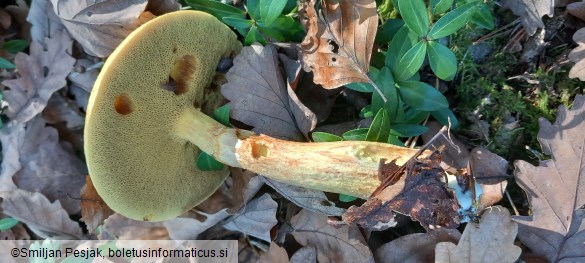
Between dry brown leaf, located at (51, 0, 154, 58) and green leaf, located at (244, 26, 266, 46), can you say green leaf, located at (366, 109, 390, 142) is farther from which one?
dry brown leaf, located at (51, 0, 154, 58)

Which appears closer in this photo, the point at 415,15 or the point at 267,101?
the point at 415,15

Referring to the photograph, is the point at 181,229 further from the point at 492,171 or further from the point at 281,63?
the point at 492,171

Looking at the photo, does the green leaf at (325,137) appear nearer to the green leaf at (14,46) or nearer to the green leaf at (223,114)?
the green leaf at (223,114)

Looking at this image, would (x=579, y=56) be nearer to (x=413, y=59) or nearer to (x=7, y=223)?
(x=413, y=59)

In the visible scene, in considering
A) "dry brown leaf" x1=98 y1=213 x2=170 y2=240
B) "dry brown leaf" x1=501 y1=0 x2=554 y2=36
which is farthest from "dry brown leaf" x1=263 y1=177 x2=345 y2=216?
"dry brown leaf" x1=501 y1=0 x2=554 y2=36

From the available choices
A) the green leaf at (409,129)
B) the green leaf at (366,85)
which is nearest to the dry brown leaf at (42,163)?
the green leaf at (366,85)

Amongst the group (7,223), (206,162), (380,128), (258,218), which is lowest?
(7,223)

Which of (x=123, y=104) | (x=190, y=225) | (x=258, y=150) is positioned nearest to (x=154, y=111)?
(x=123, y=104)
